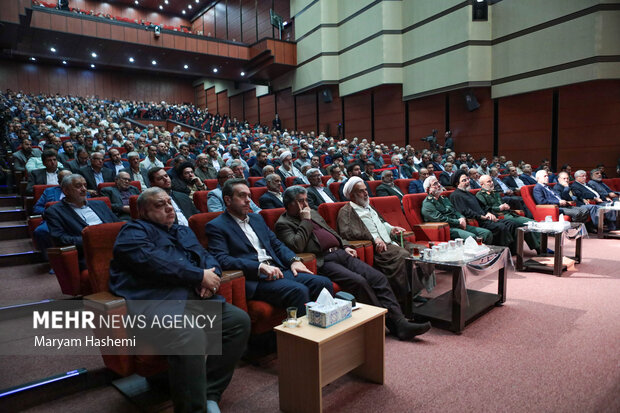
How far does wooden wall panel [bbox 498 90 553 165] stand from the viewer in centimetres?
892

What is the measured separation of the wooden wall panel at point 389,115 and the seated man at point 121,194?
375 inches

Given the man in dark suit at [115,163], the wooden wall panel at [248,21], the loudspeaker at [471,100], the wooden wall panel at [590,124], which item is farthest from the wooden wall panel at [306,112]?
the man in dark suit at [115,163]

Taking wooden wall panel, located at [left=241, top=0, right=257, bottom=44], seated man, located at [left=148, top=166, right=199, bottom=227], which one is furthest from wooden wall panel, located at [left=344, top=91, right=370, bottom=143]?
seated man, located at [left=148, top=166, right=199, bottom=227]

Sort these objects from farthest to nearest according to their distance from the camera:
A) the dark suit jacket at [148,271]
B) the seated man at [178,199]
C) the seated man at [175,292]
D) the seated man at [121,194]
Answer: the seated man at [121,194] < the seated man at [178,199] < the dark suit jacket at [148,271] < the seated man at [175,292]

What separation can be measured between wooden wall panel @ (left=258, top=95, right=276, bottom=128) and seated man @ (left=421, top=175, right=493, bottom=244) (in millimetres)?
13343

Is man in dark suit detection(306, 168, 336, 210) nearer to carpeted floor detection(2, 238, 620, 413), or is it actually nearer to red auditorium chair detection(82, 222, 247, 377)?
carpeted floor detection(2, 238, 620, 413)

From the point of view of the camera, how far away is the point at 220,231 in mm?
2025

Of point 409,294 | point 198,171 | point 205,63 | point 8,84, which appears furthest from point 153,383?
point 8,84

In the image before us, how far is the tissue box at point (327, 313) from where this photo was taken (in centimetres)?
152

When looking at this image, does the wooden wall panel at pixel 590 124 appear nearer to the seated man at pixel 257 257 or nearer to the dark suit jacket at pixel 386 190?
the dark suit jacket at pixel 386 190

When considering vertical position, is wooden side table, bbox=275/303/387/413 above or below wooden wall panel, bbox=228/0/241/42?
below

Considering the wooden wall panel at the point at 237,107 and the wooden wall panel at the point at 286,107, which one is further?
the wooden wall panel at the point at 237,107

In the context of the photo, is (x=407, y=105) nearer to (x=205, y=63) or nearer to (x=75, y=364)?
(x=205, y=63)

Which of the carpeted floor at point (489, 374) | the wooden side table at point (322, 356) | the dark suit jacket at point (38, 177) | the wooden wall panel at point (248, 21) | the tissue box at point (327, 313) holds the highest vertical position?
the wooden wall panel at point (248, 21)
